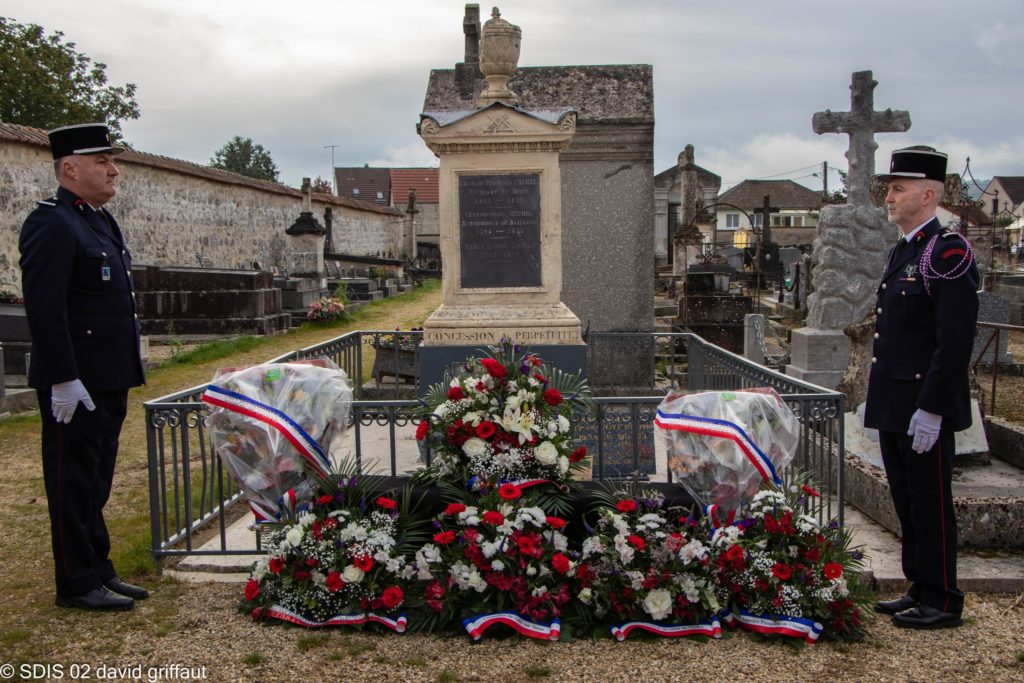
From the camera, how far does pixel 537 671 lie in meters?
3.23

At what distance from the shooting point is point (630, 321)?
8953mm

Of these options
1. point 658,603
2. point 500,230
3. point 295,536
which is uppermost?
point 500,230

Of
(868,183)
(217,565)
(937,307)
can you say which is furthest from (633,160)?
(217,565)

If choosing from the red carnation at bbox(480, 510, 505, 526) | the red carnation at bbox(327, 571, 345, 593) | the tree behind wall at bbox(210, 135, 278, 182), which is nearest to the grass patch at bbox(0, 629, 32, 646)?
the red carnation at bbox(327, 571, 345, 593)

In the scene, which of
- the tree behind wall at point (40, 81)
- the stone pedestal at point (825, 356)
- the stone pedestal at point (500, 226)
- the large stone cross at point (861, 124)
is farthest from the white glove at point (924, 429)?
the tree behind wall at point (40, 81)

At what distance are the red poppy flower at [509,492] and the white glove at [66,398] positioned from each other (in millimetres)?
1827

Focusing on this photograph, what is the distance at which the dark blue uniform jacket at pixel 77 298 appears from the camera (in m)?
3.72

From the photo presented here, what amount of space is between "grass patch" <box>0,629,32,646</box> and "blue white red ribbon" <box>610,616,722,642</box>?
2400 mm

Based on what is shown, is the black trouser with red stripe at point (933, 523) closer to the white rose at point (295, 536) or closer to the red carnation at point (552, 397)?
the red carnation at point (552, 397)

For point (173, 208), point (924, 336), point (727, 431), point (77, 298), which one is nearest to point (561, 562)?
point (727, 431)

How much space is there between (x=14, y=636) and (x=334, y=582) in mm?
1328

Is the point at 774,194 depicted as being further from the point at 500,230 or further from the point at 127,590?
the point at 127,590

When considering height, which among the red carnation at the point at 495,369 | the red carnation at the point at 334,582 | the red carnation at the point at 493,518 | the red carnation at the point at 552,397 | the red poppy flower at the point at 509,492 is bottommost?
the red carnation at the point at 334,582

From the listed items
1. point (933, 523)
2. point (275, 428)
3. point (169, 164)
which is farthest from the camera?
point (169, 164)
